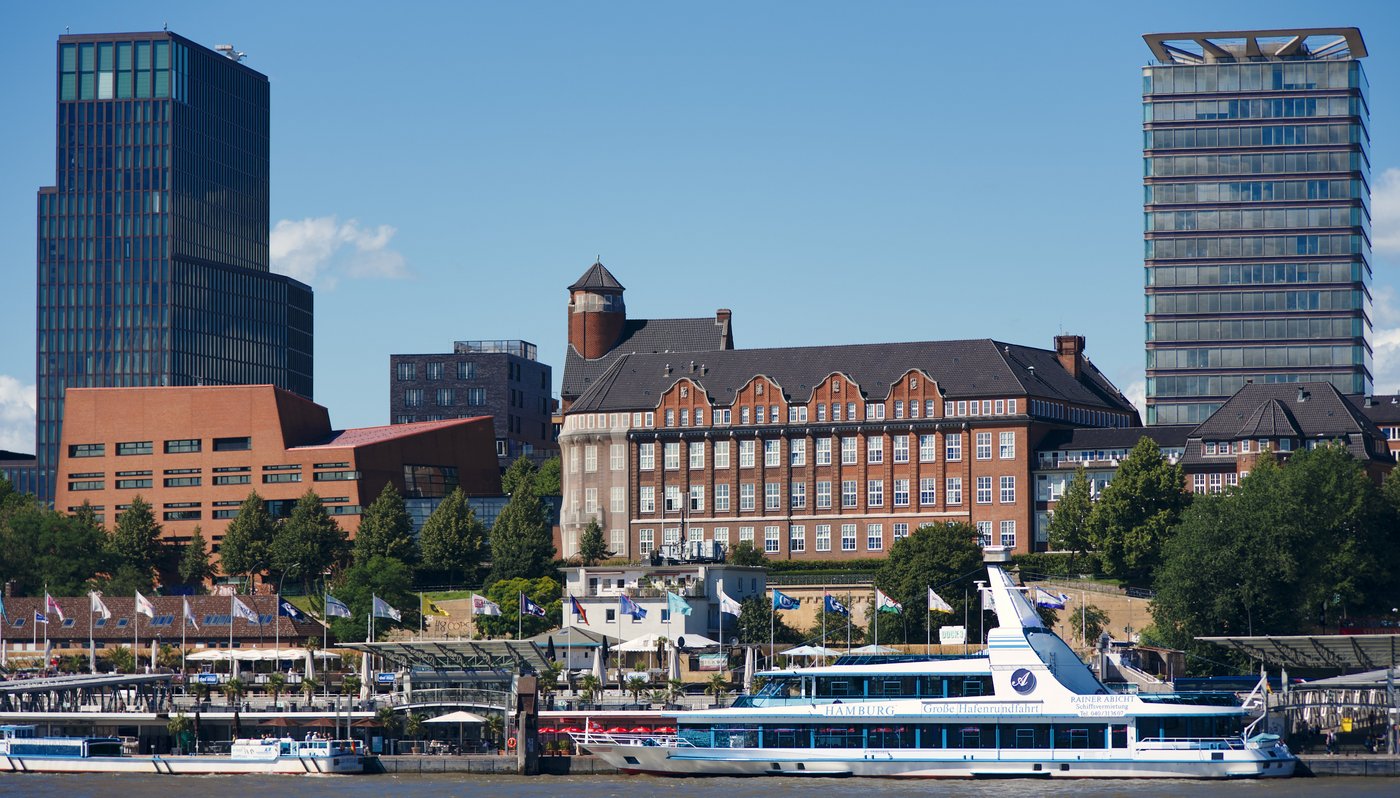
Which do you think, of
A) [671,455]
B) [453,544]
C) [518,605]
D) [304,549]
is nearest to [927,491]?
[671,455]

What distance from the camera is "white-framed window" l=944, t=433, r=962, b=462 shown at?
621ft

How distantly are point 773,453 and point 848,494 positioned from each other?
7.64 m

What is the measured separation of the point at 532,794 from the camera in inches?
4102

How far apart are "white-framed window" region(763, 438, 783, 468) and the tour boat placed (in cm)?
8047

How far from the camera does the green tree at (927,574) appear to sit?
162625 millimetres

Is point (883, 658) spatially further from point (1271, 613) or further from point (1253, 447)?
point (1253, 447)

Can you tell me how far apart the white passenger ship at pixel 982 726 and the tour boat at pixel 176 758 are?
16.0 m

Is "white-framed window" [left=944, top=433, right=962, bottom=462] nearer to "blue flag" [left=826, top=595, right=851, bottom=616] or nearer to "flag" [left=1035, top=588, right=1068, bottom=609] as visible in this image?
"blue flag" [left=826, top=595, right=851, bottom=616]

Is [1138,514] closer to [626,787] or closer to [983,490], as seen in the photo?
[983,490]

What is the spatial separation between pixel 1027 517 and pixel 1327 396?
2583 cm

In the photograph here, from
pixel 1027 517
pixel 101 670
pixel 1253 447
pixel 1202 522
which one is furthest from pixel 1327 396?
pixel 101 670

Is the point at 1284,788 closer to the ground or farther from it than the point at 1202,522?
closer to the ground

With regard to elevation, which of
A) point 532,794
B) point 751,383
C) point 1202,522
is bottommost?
point 532,794

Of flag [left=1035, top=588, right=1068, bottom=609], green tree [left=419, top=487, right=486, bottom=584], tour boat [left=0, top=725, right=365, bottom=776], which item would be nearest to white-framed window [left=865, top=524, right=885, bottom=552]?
green tree [left=419, top=487, right=486, bottom=584]
